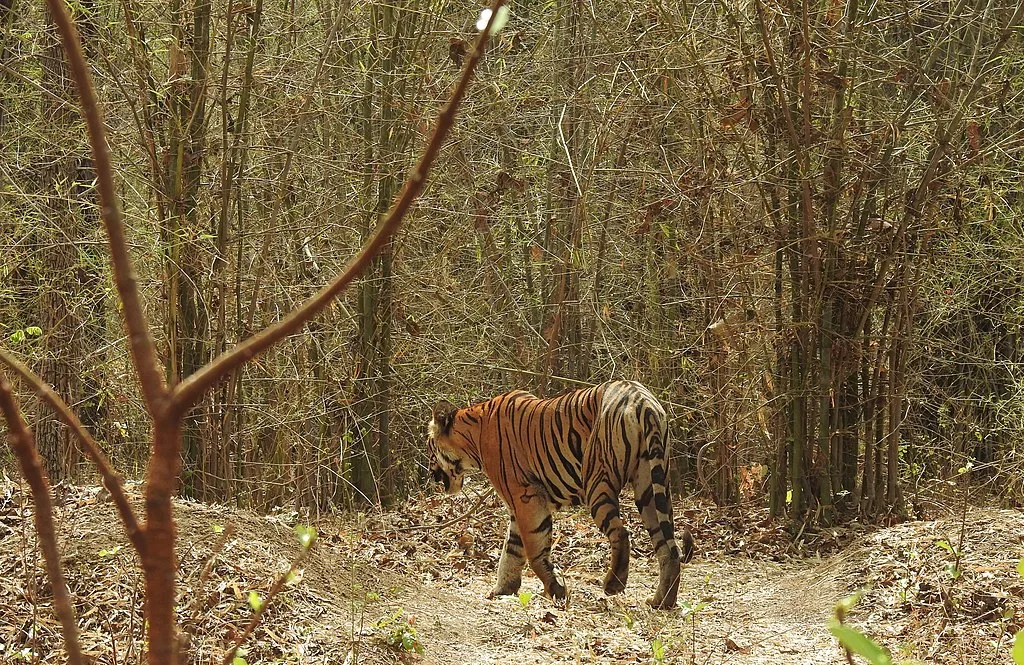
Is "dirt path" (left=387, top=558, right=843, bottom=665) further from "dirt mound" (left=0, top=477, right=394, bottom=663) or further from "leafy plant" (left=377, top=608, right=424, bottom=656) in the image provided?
"dirt mound" (left=0, top=477, right=394, bottom=663)

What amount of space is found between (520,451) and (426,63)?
3737mm

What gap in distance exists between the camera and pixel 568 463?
26.2ft

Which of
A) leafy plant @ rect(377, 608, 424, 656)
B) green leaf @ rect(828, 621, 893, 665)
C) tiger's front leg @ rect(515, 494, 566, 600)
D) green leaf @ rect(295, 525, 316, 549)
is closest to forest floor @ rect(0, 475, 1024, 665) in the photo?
leafy plant @ rect(377, 608, 424, 656)

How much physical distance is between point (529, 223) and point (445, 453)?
3.46 meters

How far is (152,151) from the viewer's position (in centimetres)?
782

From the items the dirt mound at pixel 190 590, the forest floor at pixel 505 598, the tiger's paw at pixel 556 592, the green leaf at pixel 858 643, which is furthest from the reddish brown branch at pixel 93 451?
the tiger's paw at pixel 556 592

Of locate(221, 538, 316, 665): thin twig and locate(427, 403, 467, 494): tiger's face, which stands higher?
locate(221, 538, 316, 665): thin twig

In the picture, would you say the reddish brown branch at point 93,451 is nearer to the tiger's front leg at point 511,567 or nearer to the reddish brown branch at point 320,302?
the reddish brown branch at point 320,302

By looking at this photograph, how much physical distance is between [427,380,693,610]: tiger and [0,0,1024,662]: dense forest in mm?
1293

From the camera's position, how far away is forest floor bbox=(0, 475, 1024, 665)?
5.64m

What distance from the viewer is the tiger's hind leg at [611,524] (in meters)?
7.53

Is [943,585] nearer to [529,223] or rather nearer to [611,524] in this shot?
[611,524]

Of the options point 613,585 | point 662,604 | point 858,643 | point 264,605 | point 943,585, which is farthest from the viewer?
point 613,585

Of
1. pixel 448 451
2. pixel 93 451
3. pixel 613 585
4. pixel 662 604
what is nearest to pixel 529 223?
pixel 448 451
